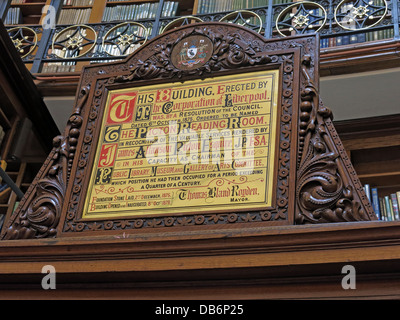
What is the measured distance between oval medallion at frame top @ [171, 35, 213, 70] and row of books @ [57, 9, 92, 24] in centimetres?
252

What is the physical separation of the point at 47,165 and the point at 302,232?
4.69 ft

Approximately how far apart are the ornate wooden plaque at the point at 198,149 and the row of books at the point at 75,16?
7.72 ft

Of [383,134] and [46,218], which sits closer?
[46,218]

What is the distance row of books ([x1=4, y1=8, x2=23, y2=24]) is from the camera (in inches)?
229

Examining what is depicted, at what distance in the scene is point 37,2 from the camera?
5.91 m

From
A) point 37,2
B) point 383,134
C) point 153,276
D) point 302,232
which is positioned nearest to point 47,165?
point 153,276

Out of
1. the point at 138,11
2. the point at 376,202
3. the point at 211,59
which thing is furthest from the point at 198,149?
the point at 138,11

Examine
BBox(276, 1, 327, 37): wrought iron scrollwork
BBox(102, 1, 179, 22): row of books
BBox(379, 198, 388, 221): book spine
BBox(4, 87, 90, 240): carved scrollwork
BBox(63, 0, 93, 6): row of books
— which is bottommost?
BBox(4, 87, 90, 240): carved scrollwork

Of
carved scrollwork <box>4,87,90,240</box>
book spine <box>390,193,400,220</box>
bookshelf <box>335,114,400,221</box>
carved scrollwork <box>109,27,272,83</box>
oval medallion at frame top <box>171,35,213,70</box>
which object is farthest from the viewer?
bookshelf <box>335,114,400,221</box>

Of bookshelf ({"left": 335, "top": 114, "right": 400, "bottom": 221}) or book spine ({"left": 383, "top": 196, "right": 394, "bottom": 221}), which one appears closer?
book spine ({"left": 383, "top": 196, "right": 394, "bottom": 221})

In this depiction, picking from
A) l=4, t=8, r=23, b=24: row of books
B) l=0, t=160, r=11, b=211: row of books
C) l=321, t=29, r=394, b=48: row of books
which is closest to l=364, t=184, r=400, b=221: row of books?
l=321, t=29, r=394, b=48: row of books

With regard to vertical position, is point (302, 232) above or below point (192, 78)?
below

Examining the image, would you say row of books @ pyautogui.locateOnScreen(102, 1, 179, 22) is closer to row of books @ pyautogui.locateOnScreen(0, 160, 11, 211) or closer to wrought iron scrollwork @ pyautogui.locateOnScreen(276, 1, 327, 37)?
wrought iron scrollwork @ pyautogui.locateOnScreen(276, 1, 327, 37)
